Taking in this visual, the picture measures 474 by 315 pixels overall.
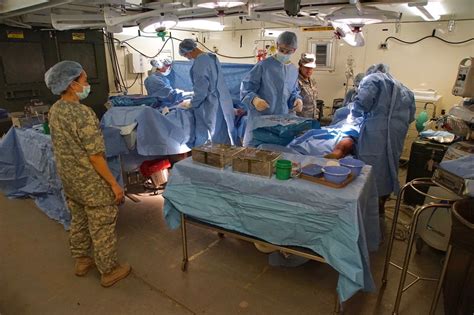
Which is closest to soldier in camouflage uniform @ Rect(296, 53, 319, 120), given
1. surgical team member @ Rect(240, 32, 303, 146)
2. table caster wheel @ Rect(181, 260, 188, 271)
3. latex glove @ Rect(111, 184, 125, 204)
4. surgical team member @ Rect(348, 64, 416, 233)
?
surgical team member @ Rect(240, 32, 303, 146)

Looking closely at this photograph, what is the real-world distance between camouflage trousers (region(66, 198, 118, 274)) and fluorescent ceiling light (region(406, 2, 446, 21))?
290 cm

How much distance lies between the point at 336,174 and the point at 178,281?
1239 millimetres

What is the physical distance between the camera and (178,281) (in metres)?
2.05

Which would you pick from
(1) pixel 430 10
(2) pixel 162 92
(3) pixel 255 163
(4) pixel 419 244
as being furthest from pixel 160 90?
(4) pixel 419 244

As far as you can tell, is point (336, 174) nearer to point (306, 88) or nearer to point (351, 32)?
point (351, 32)

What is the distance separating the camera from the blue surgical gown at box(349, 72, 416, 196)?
253cm

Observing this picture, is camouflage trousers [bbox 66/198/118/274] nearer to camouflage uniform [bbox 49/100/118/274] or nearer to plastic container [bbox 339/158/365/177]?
camouflage uniform [bbox 49/100/118/274]

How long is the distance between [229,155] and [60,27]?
2.47 meters

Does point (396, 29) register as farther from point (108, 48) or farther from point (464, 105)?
point (108, 48)

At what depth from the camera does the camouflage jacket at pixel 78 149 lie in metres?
1.72

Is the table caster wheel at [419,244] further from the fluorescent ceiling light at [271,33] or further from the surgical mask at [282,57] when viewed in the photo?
the fluorescent ceiling light at [271,33]

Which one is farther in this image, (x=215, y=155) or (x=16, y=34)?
(x=16, y=34)

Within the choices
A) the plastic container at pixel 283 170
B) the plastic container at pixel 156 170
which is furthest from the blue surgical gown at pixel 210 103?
the plastic container at pixel 283 170

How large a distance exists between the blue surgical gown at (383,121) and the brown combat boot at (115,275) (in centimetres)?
204
